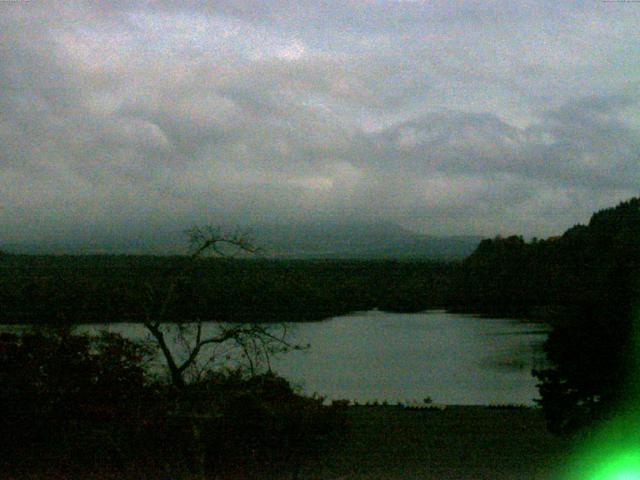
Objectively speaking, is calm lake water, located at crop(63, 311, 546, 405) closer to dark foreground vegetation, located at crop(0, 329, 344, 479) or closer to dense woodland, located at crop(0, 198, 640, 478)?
dense woodland, located at crop(0, 198, 640, 478)

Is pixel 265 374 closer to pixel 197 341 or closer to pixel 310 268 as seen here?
pixel 197 341

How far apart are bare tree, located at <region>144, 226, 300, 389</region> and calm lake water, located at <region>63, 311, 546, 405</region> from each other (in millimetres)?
433

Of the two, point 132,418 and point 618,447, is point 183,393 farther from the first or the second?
point 618,447

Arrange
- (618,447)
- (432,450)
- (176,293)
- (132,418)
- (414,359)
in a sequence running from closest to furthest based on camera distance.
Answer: (618,447) → (132,418) → (432,450) → (176,293) → (414,359)

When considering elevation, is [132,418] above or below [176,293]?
below

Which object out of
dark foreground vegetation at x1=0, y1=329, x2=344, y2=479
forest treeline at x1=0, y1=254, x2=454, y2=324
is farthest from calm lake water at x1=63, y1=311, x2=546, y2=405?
dark foreground vegetation at x1=0, y1=329, x2=344, y2=479

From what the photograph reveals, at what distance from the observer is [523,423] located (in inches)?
452

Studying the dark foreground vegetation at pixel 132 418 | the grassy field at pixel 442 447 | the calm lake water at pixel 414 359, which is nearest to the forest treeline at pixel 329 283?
the calm lake water at pixel 414 359

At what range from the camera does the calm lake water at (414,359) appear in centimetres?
1455

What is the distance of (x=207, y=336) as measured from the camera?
36.4ft

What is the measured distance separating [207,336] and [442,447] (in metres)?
3.55

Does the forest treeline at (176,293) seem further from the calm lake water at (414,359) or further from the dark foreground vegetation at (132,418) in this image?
the dark foreground vegetation at (132,418)

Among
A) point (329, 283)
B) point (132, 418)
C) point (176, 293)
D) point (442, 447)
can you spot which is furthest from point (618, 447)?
point (329, 283)

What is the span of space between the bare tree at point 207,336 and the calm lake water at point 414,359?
17.0 inches
